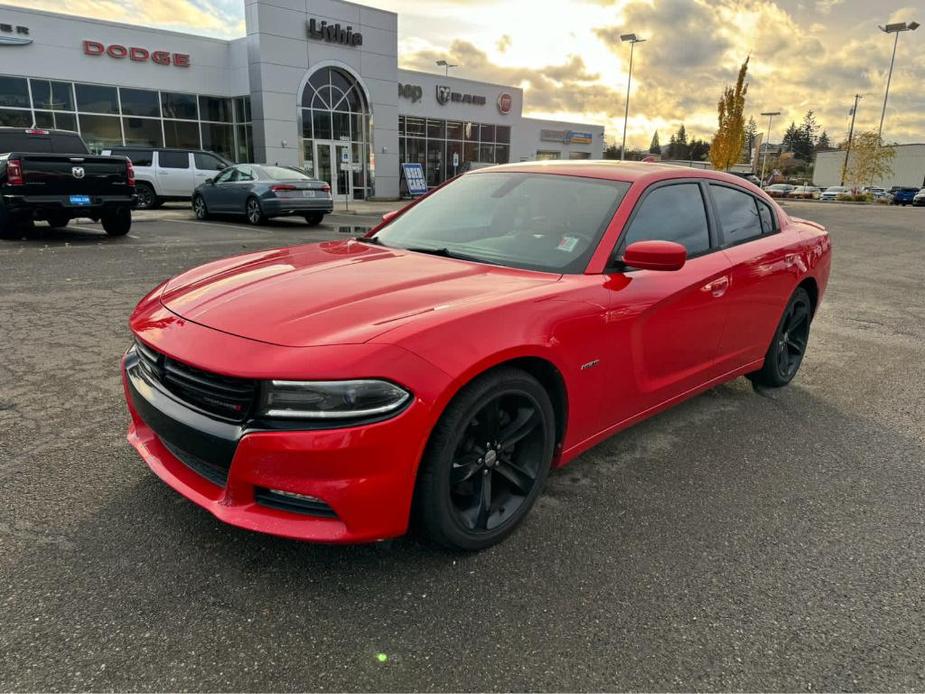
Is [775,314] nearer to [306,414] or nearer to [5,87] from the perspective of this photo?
[306,414]

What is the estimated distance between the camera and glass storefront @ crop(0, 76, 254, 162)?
21516mm

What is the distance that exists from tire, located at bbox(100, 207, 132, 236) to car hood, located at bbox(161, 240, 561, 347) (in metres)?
9.54

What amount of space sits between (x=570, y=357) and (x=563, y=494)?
0.76 meters

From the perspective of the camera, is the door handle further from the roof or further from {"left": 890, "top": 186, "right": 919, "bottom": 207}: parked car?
{"left": 890, "top": 186, "right": 919, "bottom": 207}: parked car

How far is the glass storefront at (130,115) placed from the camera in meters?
21.5

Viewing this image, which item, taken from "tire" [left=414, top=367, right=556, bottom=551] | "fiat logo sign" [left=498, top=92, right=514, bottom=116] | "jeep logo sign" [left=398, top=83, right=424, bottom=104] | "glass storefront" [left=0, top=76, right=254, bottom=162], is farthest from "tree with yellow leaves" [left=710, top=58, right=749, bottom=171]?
"tire" [left=414, top=367, right=556, bottom=551]

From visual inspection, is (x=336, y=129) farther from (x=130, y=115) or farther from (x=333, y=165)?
(x=130, y=115)

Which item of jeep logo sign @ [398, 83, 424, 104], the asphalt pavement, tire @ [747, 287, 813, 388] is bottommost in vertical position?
the asphalt pavement

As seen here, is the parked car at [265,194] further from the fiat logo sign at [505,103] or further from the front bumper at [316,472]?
the fiat logo sign at [505,103]

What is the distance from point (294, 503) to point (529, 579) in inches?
36.3

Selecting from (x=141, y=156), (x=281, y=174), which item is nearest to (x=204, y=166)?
(x=141, y=156)

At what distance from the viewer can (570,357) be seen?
2.66 m

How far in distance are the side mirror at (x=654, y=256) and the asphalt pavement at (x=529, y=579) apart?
1.08 meters

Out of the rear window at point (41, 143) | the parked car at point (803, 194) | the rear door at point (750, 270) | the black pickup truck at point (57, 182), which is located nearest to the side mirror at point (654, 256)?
the rear door at point (750, 270)
